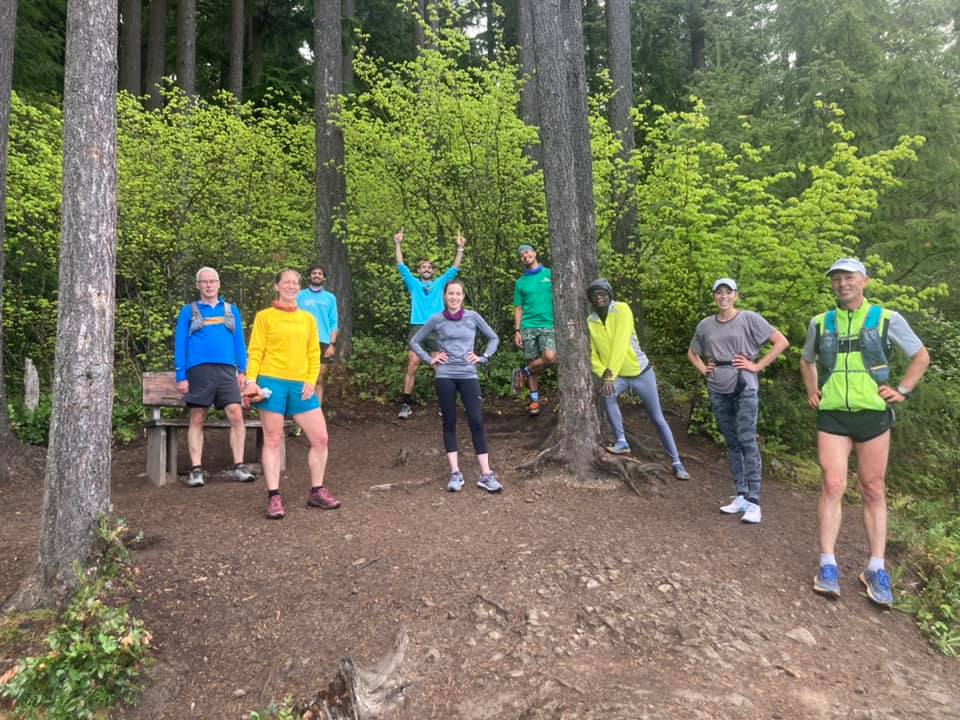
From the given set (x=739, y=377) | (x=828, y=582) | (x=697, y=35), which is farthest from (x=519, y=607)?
(x=697, y=35)

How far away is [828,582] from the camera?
4.21 m

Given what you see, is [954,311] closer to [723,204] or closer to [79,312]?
[723,204]

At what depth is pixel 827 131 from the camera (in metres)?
8.85

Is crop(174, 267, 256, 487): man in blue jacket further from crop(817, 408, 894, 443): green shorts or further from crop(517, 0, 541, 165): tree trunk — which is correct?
crop(517, 0, 541, 165): tree trunk

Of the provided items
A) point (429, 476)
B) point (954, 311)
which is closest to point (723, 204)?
point (429, 476)

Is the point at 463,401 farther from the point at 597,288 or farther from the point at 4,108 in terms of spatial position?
the point at 4,108

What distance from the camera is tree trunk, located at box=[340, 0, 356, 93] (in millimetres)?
13430

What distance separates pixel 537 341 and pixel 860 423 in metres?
4.23

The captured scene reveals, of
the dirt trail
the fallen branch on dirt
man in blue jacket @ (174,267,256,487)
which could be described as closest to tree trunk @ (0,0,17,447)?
the dirt trail

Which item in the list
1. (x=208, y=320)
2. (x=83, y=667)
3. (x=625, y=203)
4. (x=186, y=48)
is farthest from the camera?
(x=186, y=48)

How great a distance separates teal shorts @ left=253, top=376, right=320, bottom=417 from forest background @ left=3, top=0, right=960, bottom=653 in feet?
13.8

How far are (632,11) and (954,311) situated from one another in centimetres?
1219

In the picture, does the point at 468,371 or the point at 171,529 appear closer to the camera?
the point at 171,529

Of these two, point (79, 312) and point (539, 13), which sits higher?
point (539, 13)
